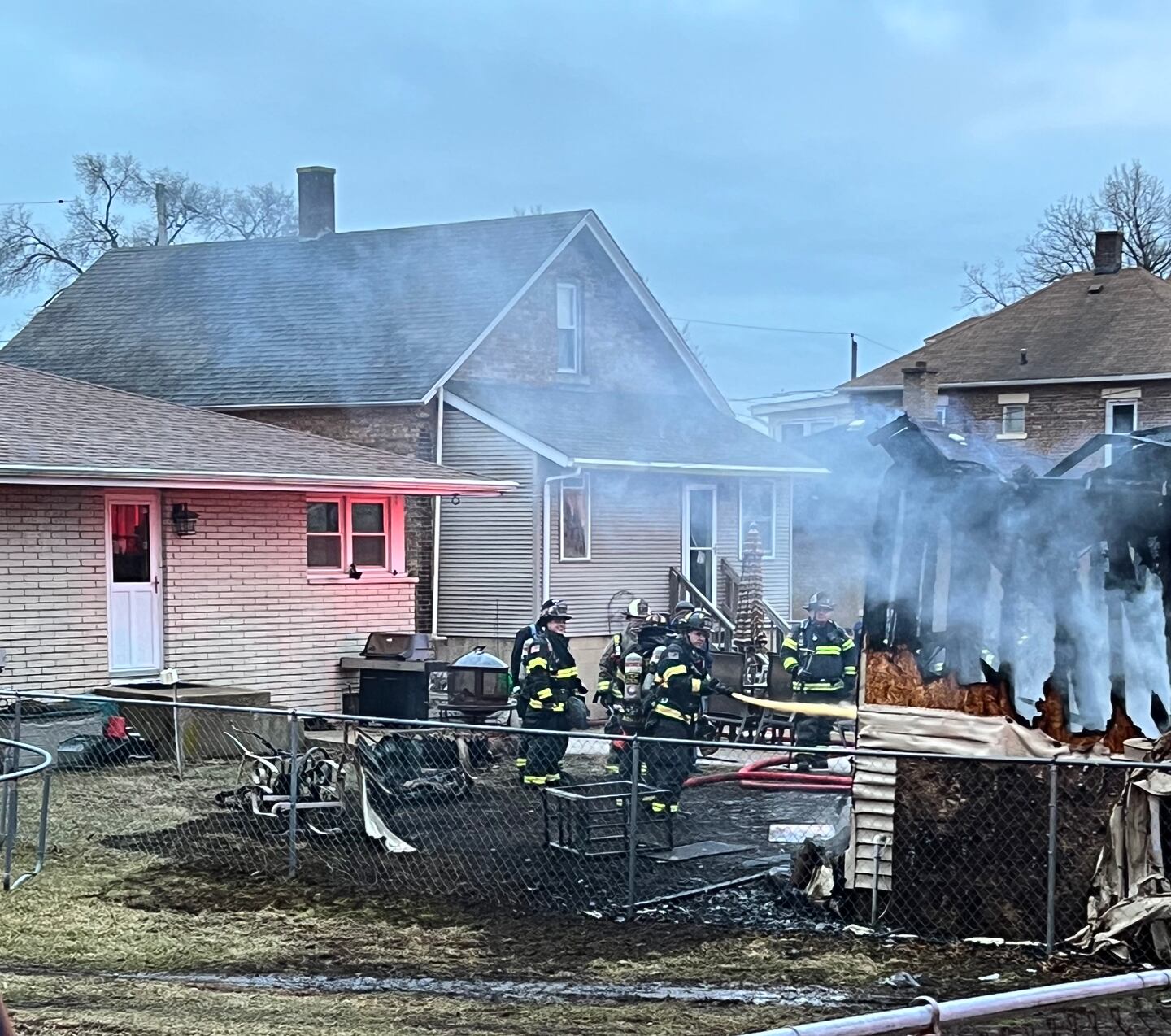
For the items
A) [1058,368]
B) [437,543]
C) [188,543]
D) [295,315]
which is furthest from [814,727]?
[1058,368]

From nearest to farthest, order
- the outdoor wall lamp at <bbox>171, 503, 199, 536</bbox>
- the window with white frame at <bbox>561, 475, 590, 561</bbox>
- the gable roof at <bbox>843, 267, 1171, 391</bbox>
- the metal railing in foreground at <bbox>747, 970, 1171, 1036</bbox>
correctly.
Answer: the metal railing in foreground at <bbox>747, 970, 1171, 1036</bbox>
the outdoor wall lamp at <bbox>171, 503, 199, 536</bbox>
the window with white frame at <bbox>561, 475, 590, 561</bbox>
the gable roof at <bbox>843, 267, 1171, 391</bbox>

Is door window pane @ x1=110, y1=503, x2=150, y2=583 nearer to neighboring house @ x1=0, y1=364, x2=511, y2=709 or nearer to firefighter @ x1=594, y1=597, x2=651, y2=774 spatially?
neighboring house @ x1=0, y1=364, x2=511, y2=709

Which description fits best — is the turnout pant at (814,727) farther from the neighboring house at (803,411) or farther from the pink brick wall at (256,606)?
the neighboring house at (803,411)

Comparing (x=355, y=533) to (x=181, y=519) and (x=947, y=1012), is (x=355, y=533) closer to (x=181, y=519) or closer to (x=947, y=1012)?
(x=181, y=519)

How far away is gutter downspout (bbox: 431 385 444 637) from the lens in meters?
22.6

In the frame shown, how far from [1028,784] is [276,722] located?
907 cm

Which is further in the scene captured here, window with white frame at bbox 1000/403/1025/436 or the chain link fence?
window with white frame at bbox 1000/403/1025/436

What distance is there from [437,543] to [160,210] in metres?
26.9

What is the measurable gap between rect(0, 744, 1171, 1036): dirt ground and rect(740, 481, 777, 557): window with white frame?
15.1m

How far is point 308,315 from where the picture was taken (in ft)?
82.8

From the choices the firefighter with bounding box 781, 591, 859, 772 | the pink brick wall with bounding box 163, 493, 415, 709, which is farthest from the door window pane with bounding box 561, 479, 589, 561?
the firefighter with bounding box 781, 591, 859, 772

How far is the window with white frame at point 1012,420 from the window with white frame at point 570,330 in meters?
15.2

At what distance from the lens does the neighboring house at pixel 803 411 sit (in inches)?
1409

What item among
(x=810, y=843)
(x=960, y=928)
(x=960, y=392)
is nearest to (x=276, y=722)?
(x=810, y=843)
